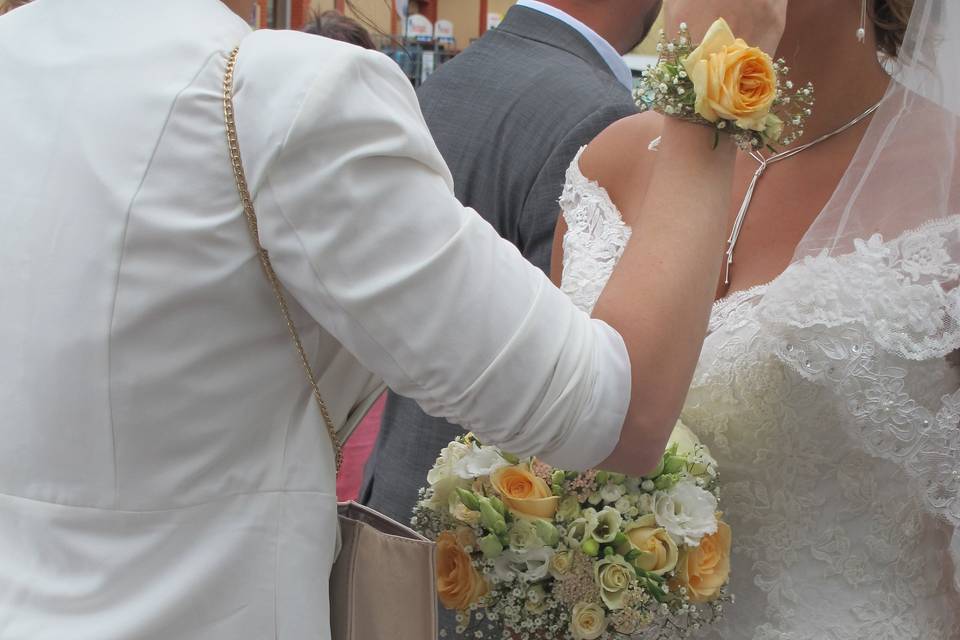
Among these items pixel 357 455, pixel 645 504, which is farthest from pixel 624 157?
pixel 357 455

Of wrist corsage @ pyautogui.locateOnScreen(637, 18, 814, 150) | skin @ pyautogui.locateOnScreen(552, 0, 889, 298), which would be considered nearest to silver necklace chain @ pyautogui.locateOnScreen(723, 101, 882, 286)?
skin @ pyautogui.locateOnScreen(552, 0, 889, 298)

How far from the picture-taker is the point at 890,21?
6.01 feet

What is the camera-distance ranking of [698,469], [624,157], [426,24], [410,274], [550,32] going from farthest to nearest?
[426,24] → [550,32] → [624,157] → [698,469] → [410,274]

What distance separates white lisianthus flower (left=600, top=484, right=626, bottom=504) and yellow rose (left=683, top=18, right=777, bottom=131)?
1.80 ft

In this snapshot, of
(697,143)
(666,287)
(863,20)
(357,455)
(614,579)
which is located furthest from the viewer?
(357,455)

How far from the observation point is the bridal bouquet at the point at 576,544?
1489 mm

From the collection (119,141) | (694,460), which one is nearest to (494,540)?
(694,460)

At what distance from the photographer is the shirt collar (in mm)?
2648

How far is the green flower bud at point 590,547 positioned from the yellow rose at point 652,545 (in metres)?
0.05

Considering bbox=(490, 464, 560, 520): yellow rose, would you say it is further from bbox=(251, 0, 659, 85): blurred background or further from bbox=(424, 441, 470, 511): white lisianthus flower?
bbox=(251, 0, 659, 85): blurred background

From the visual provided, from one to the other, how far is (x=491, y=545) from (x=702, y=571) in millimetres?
312

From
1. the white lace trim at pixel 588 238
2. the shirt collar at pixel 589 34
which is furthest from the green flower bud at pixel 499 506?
the shirt collar at pixel 589 34

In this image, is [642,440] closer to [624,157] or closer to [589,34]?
[624,157]

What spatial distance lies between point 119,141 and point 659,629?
1118 millimetres
